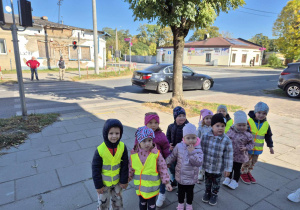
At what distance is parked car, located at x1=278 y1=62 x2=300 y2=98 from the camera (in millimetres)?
10121

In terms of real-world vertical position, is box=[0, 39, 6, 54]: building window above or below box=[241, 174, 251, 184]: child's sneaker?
above

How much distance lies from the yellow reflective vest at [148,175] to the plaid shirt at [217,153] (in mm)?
797

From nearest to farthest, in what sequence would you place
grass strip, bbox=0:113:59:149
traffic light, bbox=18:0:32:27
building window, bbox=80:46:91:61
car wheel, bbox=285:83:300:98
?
grass strip, bbox=0:113:59:149 → traffic light, bbox=18:0:32:27 → car wheel, bbox=285:83:300:98 → building window, bbox=80:46:91:61

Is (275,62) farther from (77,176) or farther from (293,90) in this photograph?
(77,176)

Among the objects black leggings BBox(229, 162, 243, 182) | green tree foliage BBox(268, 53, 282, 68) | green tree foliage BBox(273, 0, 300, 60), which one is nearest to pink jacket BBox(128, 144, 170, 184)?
black leggings BBox(229, 162, 243, 182)

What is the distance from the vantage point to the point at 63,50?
23.1 meters

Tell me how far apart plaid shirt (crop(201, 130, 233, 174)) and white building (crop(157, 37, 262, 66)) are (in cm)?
3965

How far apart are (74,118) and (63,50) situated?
63.8 ft

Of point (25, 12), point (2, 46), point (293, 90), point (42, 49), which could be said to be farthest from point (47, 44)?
point (293, 90)

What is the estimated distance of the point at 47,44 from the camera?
22.0 meters

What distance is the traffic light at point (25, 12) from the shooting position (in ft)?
16.7

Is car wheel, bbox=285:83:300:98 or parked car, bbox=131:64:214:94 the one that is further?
parked car, bbox=131:64:214:94

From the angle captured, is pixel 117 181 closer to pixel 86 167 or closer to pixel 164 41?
pixel 86 167

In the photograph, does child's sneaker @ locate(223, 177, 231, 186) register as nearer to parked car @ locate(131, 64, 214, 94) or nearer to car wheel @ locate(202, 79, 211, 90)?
parked car @ locate(131, 64, 214, 94)
